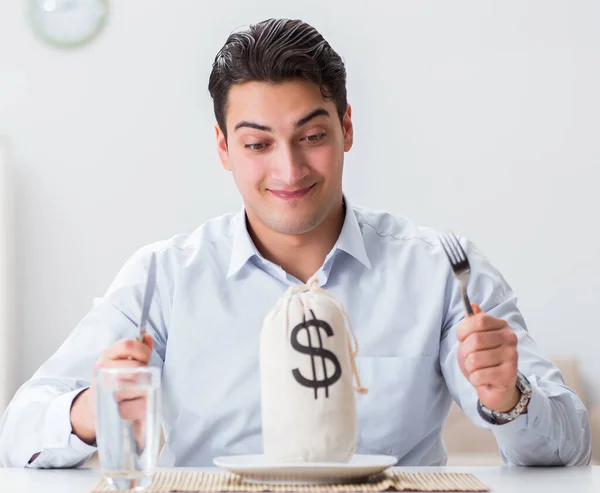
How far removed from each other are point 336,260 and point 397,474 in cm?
59

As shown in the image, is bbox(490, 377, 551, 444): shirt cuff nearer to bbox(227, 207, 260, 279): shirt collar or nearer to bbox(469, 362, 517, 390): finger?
bbox(469, 362, 517, 390): finger

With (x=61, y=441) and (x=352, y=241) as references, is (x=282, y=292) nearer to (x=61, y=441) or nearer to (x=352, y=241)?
(x=352, y=241)

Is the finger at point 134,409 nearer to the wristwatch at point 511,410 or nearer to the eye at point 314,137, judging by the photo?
the wristwatch at point 511,410

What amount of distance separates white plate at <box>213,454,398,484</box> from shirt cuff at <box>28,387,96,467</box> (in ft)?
1.08

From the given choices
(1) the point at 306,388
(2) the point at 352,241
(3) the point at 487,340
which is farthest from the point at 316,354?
(2) the point at 352,241

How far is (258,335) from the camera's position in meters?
1.53

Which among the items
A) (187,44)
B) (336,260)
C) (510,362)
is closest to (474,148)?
(187,44)

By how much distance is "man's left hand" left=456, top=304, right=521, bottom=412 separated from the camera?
3.52 ft

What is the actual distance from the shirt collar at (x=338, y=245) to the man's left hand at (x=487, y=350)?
0.50 meters

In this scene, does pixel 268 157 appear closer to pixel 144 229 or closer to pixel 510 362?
pixel 510 362

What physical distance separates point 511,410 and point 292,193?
527 mm

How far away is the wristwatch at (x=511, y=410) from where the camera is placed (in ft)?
3.93

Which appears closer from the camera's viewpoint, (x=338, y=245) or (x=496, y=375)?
(x=496, y=375)

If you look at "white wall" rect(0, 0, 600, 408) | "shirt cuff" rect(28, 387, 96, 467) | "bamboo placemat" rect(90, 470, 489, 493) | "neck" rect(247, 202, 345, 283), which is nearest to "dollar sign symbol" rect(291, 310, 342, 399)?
"bamboo placemat" rect(90, 470, 489, 493)
